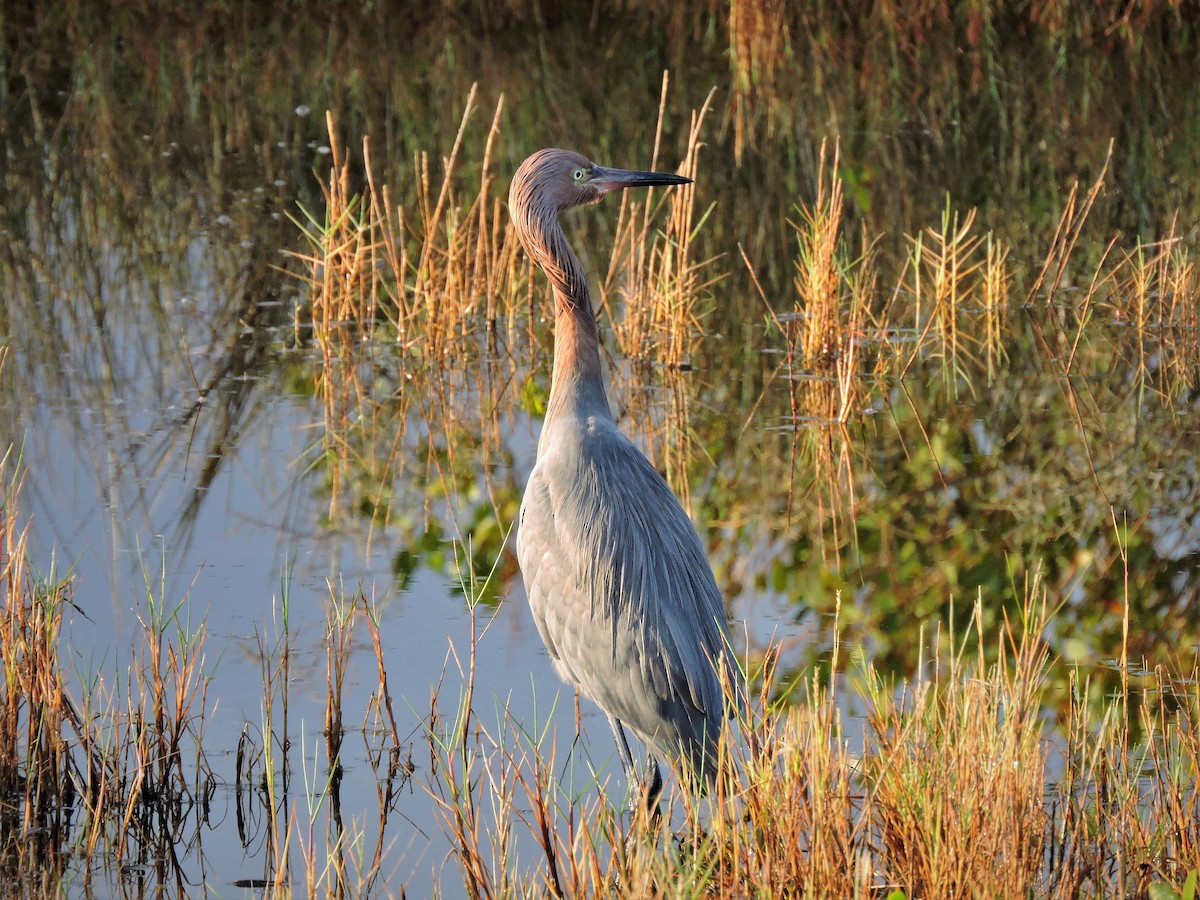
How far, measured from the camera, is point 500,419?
7.32 metres

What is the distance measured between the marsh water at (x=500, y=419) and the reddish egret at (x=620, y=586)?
526 mm

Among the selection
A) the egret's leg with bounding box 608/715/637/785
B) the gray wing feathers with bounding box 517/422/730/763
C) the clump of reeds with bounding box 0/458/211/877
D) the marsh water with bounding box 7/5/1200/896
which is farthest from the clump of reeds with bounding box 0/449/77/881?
the egret's leg with bounding box 608/715/637/785

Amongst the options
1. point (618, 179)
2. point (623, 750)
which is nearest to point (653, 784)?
point (623, 750)

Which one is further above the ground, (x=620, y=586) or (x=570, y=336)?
(x=570, y=336)

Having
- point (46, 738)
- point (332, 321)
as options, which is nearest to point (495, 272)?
point (332, 321)

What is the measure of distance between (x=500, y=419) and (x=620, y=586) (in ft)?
11.6

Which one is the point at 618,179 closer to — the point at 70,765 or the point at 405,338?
the point at 70,765

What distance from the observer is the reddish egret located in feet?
12.5

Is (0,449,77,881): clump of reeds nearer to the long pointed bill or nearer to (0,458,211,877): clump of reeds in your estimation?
(0,458,211,877): clump of reeds

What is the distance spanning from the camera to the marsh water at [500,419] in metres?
4.88

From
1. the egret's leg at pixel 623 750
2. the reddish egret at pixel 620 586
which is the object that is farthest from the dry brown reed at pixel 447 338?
the egret's leg at pixel 623 750

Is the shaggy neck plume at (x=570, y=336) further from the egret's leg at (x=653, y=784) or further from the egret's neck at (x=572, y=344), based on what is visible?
the egret's leg at (x=653, y=784)

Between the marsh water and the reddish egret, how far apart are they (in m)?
0.53

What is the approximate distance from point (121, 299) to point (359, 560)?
3.95 m
